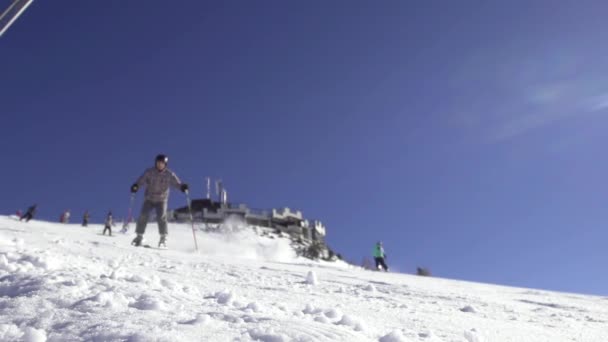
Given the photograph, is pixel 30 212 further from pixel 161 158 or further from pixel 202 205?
pixel 202 205

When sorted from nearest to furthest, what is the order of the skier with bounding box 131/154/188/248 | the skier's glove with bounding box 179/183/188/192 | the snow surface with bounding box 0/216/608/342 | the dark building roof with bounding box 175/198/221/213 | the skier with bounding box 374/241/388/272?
the snow surface with bounding box 0/216/608/342
the skier with bounding box 131/154/188/248
the skier's glove with bounding box 179/183/188/192
the skier with bounding box 374/241/388/272
the dark building roof with bounding box 175/198/221/213

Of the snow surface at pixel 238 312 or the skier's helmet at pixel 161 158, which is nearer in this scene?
the snow surface at pixel 238 312

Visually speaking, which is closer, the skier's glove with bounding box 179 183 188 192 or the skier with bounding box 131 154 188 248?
the skier with bounding box 131 154 188 248

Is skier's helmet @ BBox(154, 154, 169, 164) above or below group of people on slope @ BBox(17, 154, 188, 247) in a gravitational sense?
above

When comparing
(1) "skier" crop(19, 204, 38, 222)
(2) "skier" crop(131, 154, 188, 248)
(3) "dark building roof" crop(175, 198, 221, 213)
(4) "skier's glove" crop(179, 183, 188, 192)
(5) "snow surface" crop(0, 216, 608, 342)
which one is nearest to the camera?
(5) "snow surface" crop(0, 216, 608, 342)

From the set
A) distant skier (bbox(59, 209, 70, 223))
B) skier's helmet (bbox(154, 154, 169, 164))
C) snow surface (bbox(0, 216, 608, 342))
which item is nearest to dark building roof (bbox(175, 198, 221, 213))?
distant skier (bbox(59, 209, 70, 223))

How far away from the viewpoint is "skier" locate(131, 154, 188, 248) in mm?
11008

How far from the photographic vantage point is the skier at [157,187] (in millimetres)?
11008

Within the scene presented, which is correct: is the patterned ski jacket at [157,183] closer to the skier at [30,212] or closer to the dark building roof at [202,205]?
the skier at [30,212]

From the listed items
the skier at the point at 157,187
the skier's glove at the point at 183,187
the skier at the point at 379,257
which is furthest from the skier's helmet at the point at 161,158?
the skier at the point at 379,257

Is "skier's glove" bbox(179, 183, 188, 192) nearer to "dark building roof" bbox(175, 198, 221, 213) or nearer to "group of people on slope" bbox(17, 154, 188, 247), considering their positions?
"group of people on slope" bbox(17, 154, 188, 247)

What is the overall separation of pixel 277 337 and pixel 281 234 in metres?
55.6

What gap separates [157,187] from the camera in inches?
434

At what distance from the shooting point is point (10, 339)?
1942 mm
